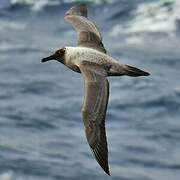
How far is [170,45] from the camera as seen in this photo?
50.7 metres

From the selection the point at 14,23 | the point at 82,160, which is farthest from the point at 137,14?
the point at 82,160

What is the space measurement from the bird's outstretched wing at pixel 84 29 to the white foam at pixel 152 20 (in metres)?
32.8

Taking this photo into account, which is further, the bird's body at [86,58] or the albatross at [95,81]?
the bird's body at [86,58]

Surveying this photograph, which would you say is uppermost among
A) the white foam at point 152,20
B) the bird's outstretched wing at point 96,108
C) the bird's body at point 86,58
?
the white foam at point 152,20

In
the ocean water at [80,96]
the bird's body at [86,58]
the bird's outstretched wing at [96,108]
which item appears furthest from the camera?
the ocean water at [80,96]

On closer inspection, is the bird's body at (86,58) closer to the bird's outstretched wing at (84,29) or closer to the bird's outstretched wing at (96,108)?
the bird's outstretched wing at (96,108)

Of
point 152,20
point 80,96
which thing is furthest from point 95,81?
point 152,20

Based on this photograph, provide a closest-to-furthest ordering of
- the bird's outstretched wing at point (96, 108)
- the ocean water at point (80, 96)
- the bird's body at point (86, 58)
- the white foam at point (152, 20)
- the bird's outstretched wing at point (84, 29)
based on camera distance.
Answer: the bird's outstretched wing at point (96, 108) < the bird's body at point (86, 58) < the bird's outstretched wing at point (84, 29) < the ocean water at point (80, 96) < the white foam at point (152, 20)

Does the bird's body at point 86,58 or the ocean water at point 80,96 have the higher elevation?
the ocean water at point 80,96

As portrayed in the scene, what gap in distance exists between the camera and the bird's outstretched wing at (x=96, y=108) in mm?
14547

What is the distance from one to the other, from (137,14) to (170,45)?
3.54 m

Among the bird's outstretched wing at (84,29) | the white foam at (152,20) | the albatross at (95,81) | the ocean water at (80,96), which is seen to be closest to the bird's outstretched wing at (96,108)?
the albatross at (95,81)

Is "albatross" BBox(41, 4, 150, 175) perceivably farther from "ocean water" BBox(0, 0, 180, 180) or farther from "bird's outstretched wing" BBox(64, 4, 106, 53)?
"ocean water" BBox(0, 0, 180, 180)

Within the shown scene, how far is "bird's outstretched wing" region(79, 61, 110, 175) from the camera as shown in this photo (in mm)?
14547
